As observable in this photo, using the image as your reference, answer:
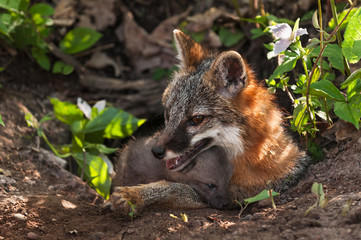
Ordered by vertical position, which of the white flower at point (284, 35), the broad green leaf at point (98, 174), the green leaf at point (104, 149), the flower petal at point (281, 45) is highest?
the white flower at point (284, 35)

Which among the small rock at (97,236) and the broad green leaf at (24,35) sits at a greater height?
the broad green leaf at (24,35)

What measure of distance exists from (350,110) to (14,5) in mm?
4927

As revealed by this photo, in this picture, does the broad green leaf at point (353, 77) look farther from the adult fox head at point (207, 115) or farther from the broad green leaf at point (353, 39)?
the adult fox head at point (207, 115)

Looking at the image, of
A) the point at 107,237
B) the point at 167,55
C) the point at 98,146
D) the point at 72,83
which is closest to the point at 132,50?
the point at 167,55

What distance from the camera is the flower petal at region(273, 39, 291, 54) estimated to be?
181 inches

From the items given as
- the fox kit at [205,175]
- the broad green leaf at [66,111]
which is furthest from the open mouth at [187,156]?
the broad green leaf at [66,111]

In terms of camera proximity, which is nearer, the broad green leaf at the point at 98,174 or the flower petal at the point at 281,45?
the flower petal at the point at 281,45

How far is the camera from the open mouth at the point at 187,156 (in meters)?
5.10

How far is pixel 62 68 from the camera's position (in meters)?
7.93

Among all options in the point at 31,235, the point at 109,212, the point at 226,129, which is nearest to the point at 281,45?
the point at 226,129

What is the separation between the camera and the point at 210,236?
398cm

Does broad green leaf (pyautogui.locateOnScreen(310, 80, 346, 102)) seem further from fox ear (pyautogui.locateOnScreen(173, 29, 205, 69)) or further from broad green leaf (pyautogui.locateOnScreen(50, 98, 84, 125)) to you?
broad green leaf (pyautogui.locateOnScreen(50, 98, 84, 125))

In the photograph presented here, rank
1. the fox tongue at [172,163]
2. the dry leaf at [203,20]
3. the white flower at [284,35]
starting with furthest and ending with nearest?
the dry leaf at [203,20] < the fox tongue at [172,163] < the white flower at [284,35]

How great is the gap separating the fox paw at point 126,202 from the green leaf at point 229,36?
13.3ft
